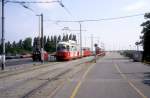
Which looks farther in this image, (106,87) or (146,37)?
(146,37)

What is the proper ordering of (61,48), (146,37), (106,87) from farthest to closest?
1. (146,37)
2. (61,48)
3. (106,87)

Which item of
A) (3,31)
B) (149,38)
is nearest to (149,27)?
(149,38)

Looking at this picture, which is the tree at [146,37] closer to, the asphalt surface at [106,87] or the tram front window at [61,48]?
the tram front window at [61,48]

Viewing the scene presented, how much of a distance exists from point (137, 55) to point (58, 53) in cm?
1507

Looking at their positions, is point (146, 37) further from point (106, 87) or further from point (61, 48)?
point (106, 87)

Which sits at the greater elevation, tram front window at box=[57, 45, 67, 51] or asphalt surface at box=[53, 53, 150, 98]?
tram front window at box=[57, 45, 67, 51]

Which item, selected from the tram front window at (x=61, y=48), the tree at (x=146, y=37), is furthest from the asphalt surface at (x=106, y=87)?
the tree at (x=146, y=37)

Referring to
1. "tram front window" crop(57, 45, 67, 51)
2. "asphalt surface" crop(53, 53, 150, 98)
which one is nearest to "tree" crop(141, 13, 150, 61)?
"tram front window" crop(57, 45, 67, 51)

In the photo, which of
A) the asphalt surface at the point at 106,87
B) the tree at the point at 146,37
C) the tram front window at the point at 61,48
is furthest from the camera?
the tree at the point at 146,37

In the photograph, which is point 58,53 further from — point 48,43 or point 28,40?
point 28,40

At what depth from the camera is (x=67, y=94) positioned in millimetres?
16406

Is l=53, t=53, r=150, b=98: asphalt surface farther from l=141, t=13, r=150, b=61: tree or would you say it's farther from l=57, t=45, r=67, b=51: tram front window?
l=141, t=13, r=150, b=61: tree

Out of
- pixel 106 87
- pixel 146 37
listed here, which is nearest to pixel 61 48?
pixel 146 37

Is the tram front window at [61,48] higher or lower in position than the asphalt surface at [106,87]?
higher
